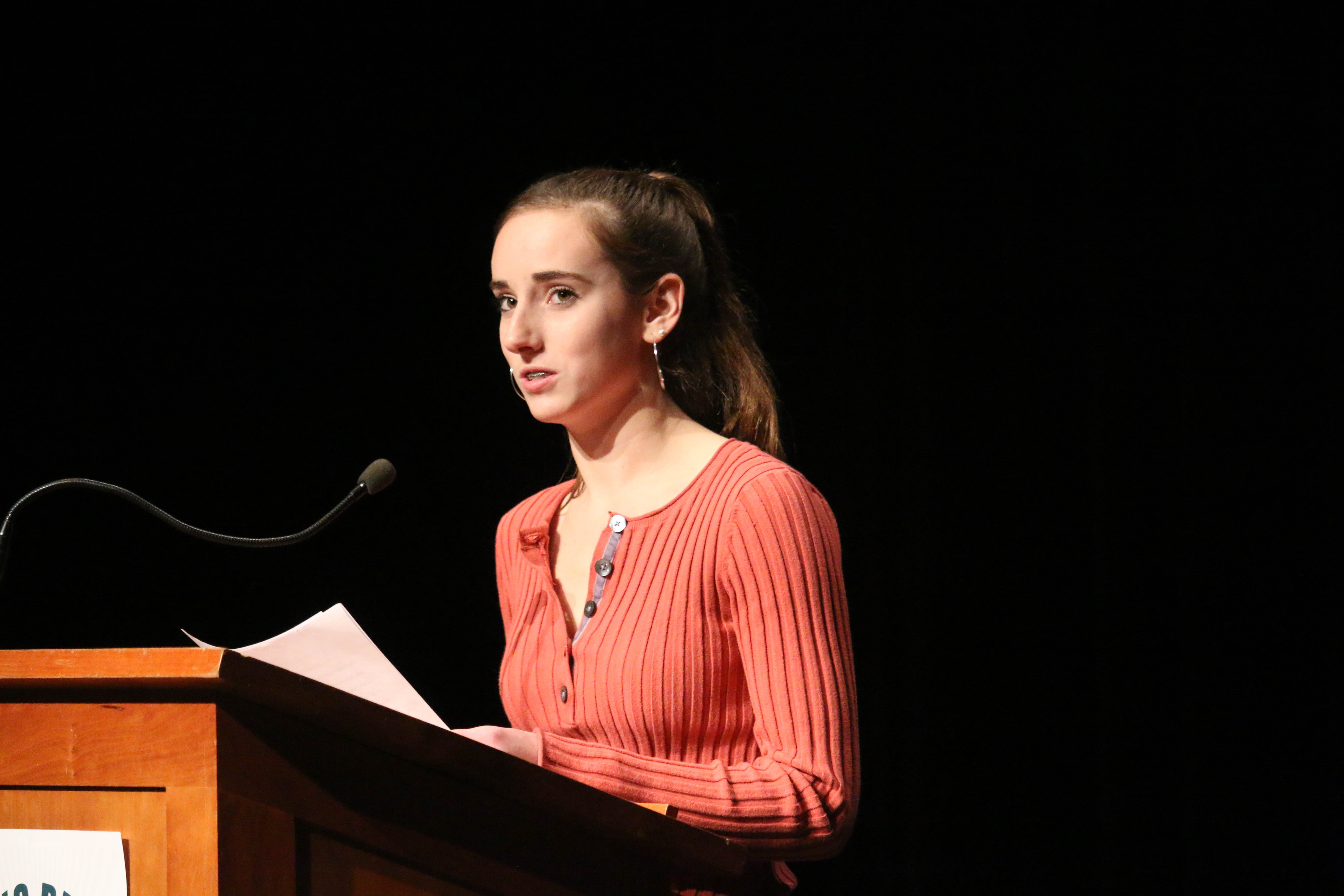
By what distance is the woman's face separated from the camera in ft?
5.58

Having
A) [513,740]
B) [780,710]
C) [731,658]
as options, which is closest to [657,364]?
[731,658]

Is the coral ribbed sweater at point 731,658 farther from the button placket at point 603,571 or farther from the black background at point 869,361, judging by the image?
the black background at point 869,361

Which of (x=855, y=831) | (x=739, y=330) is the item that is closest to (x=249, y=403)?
(x=739, y=330)

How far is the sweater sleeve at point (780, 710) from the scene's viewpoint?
4.33ft

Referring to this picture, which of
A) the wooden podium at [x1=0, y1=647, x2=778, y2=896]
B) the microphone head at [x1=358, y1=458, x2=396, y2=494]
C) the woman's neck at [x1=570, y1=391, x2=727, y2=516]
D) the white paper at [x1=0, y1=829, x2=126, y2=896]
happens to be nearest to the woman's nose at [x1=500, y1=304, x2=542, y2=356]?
the woman's neck at [x1=570, y1=391, x2=727, y2=516]

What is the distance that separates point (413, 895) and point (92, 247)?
2220 mm

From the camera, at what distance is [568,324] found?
5.57 ft

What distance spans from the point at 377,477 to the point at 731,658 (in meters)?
0.48

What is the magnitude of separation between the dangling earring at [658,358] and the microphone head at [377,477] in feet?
1.56

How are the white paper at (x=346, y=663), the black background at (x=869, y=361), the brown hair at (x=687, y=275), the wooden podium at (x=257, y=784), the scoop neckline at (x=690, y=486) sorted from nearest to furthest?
the wooden podium at (x=257, y=784), the white paper at (x=346, y=663), the scoop neckline at (x=690, y=486), the brown hair at (x=687, y=275), the black background at (x=869, y=361)

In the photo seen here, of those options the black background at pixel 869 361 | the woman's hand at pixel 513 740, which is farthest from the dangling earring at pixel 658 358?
the black background at pixel 869 361

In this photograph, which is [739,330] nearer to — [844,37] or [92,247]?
[844,37]

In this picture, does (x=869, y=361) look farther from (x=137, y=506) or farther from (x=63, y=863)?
(x=63, y=863)

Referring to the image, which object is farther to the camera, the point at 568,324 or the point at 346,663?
the point at 568,324
